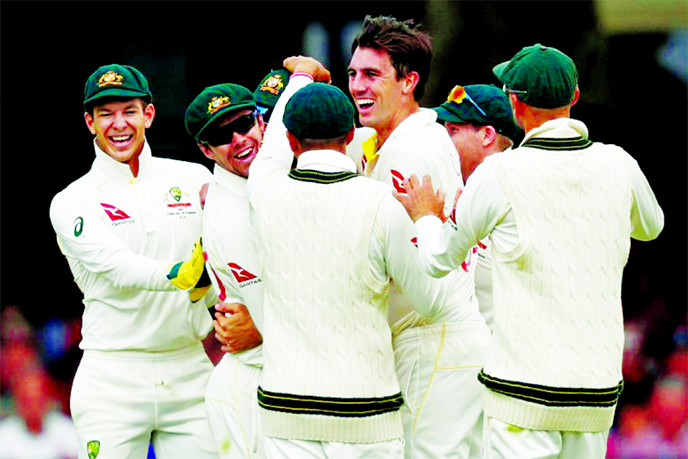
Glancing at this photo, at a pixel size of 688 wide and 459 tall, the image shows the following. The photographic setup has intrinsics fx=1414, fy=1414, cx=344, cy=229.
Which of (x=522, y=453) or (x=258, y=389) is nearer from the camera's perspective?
(x=522, y=453)

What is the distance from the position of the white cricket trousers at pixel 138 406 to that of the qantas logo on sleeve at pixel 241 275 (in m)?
0.79

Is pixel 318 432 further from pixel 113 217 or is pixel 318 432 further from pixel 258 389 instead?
pixel 113 217

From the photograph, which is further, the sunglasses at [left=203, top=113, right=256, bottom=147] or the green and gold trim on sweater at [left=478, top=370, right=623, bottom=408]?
the sunglasses at [left=203, top=113, right=256, bottom=147]

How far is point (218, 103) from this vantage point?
5.32 meters

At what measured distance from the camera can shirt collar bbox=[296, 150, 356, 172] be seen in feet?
15.6

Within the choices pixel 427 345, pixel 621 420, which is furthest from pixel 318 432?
pixel 621 420

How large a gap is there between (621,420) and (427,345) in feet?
13.8

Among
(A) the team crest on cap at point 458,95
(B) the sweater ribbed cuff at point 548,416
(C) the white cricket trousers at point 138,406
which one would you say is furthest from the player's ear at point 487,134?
(B) the sweater ribbed cuff at point 548,416

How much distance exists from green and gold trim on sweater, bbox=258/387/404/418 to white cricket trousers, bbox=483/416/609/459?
14.2 inches

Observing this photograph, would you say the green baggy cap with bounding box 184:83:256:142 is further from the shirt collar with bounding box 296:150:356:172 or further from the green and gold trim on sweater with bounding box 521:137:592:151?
the green and gold trim on sweater with bounding box 521:137:592:151

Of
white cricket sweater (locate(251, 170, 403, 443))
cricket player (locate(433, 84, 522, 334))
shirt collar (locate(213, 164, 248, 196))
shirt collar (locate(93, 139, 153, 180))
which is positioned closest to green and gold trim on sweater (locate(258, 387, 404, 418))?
white cricket sweater (locate(251, 170, 403, 443))

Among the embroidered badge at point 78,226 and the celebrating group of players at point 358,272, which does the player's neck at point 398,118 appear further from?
the embroidered badge at point 78,226

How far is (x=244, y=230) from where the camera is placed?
17.0ft

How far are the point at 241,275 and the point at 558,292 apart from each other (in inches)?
49.3
